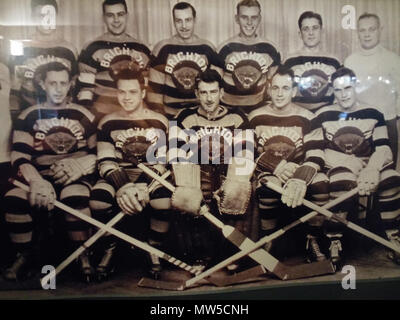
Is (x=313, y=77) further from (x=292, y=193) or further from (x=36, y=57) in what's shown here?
(x=36, y=57)

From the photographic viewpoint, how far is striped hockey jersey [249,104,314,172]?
123 inches

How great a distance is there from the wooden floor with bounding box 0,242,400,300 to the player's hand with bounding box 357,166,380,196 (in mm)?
454

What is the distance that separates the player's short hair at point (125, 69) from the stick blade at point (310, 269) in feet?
4.65

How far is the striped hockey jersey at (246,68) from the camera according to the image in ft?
10.2

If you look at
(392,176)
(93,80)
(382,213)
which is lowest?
(382,213)

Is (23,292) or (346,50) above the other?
(346,50)

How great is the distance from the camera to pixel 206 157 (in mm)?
3096

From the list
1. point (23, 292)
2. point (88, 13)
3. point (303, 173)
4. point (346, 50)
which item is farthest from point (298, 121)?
point (23, 292)

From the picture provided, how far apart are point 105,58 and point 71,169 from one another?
673 mm

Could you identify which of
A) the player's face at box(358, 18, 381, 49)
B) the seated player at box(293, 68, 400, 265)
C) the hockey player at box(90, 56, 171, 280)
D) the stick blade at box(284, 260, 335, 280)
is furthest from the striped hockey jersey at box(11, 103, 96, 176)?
the player's face at box(358, 18, 381, 49)

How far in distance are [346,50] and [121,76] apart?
1.36 metres

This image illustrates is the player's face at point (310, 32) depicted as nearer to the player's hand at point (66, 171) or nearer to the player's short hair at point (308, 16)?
the player's short hair at point (308, 16)

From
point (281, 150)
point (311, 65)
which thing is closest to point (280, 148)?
point (281, 150)
